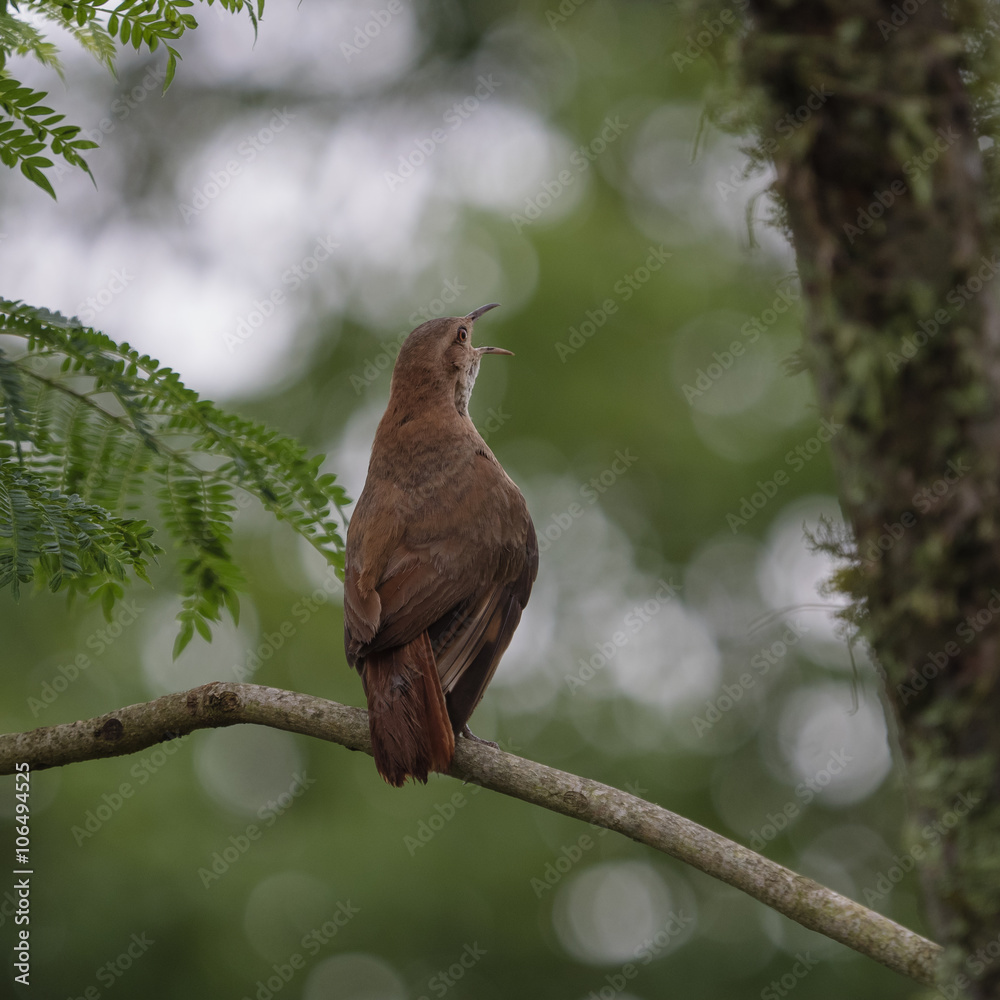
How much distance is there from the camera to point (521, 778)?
10.1 ft

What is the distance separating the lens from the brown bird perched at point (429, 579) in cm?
368

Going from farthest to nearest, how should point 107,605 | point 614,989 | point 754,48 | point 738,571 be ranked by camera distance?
point 738,571, point 614,989, point 107,605, point 754,48

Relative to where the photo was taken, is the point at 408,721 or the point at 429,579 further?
the point at 429,579

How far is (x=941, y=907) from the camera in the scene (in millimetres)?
1757

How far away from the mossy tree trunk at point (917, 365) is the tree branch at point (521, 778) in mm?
788

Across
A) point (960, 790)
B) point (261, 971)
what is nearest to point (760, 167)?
point (960, 790)

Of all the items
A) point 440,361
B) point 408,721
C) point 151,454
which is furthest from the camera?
point 440,361

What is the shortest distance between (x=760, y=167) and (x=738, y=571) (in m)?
11.6

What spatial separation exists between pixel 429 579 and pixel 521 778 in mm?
1279

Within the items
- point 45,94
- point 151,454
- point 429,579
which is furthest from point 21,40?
point 429,579

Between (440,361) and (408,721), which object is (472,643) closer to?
(408,721)

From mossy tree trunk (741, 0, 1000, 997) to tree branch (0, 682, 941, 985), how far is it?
79cm

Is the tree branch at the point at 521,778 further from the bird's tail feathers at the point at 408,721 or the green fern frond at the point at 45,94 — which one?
the green fern frond at the point at 45,94

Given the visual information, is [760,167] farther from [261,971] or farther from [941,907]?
[261,971]
